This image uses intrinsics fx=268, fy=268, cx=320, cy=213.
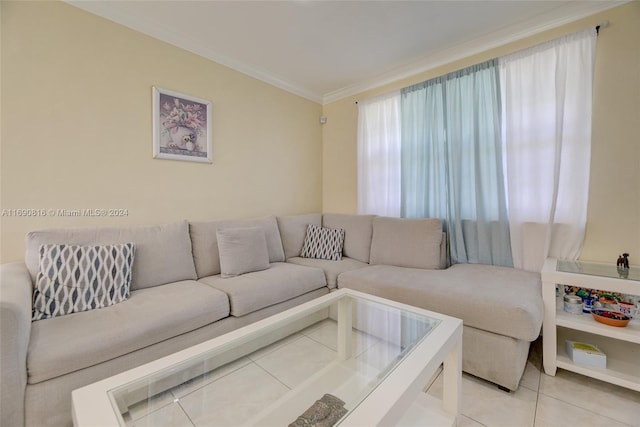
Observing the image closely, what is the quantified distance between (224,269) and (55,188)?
1200mm

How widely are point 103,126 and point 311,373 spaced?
214 centimetres

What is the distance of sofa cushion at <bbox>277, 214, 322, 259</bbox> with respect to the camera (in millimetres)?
2756

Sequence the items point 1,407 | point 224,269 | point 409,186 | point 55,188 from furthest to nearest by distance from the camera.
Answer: point 409,186
point 224,269
point 55,188
point 1,407

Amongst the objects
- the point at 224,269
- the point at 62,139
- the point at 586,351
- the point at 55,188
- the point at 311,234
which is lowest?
the point at 586,351

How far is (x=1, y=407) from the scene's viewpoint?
958 millimetres

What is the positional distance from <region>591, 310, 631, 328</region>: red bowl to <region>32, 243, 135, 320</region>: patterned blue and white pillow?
278cm

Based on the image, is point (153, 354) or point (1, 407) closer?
point (1, 407)

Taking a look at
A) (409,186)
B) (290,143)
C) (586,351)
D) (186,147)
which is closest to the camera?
(586,351)

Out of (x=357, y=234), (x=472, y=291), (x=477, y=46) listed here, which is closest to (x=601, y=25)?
(x=477, y=46)

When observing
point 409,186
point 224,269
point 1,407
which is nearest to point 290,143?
point 409,186

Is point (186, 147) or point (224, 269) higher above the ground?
point (186, 147)

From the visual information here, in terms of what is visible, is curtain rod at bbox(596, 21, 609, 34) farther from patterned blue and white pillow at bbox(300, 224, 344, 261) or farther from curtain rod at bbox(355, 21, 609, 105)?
patterned blue and white pillow at bbox(300, 224, 344, 261)

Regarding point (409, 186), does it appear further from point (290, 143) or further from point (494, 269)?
point (290, 143)

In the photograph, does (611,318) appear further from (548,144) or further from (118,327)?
(118,327)
